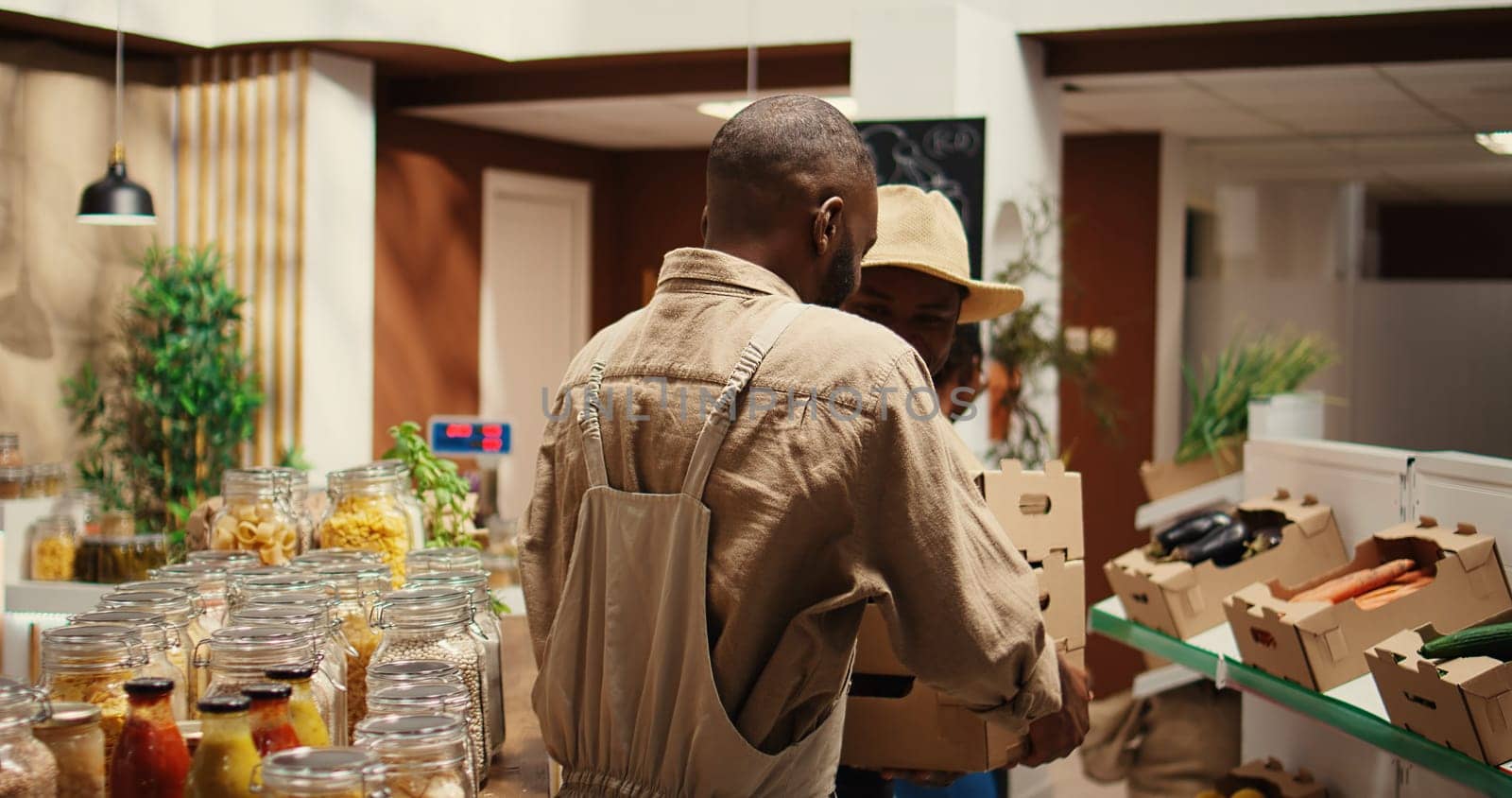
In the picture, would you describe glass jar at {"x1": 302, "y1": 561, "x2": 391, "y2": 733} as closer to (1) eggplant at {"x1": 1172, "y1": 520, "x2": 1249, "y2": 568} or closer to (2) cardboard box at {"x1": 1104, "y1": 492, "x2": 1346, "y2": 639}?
(2) cardboard box at {"x1": 1104, "y1": 492, "x2": 1346, "y2": 639}

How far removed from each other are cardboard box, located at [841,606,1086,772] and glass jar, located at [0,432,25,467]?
420 cm

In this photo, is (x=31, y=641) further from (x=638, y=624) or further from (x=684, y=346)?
(x=684, y=346)

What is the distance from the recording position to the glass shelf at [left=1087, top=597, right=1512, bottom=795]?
2.07 metres

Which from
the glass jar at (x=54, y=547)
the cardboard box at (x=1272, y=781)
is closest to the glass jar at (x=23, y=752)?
the cardboard box at (x=1272, y=781)

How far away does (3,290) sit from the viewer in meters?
5.54

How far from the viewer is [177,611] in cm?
136

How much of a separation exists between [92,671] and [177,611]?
0.19 m

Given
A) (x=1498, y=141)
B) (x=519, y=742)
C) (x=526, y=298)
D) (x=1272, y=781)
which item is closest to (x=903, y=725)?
(x=519, y=742)

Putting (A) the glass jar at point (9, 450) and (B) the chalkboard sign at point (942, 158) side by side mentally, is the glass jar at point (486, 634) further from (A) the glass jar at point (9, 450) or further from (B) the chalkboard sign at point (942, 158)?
(A) the glass jar at point (9, 450)

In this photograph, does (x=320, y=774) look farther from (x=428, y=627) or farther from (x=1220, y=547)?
(x=1220, y=547)

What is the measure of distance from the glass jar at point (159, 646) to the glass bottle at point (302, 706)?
0.12 meters

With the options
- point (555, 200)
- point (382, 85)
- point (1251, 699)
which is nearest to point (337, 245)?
point (382, 85)

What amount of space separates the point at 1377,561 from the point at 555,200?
5.95 m

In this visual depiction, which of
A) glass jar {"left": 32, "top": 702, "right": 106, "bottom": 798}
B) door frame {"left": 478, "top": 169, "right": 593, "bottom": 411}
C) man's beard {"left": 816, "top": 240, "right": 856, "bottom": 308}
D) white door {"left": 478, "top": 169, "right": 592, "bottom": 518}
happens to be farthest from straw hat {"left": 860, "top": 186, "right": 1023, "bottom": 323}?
door frame {"left": 478, "top": 169, "right": 593, "bottom": 411}
